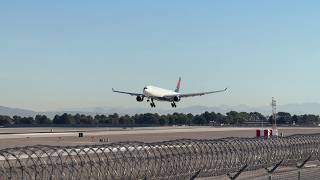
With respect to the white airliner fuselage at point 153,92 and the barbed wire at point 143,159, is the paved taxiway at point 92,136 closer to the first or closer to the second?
the white airliner fuselage at point 153,92

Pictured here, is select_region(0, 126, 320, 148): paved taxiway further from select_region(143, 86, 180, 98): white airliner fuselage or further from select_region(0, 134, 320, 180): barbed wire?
select_region(0, 134, 320, 180): barbed wire

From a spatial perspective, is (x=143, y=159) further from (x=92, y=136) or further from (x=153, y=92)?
(x=153, y=92)

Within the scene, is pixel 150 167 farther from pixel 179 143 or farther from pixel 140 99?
pixel 140 99

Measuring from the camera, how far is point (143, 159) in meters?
18.1

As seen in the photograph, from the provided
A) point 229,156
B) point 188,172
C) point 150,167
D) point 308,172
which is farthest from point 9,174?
point 308,172

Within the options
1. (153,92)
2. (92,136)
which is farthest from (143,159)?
(153,92)

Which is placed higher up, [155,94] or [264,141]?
[155,94]

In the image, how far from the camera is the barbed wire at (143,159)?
1576 cm

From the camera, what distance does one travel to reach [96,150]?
1767cm

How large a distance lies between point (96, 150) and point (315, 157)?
13745 millimetres

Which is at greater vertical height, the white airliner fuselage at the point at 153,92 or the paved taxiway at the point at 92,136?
the white airliner fuselage at the point at 153,92

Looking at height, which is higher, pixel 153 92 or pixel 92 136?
pixel 153 92

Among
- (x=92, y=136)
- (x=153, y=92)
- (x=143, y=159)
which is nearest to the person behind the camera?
(x=143, y=159)

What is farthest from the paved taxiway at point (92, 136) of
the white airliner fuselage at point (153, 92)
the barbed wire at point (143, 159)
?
the barbed wire at point (143, 159)
